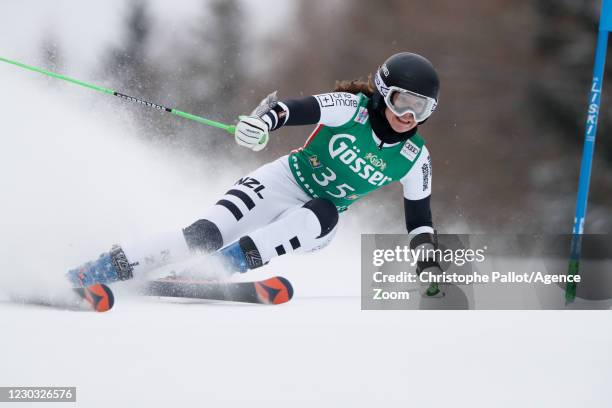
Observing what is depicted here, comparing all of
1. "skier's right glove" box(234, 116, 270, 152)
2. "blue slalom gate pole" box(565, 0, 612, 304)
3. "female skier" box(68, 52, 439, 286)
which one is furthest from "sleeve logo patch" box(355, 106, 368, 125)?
"blue slalom gate pole" box(565, 0, 612, 304)

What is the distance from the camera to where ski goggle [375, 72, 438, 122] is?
3072 millimetres

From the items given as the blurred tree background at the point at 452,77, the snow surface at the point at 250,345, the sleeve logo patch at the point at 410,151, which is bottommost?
the snow surface at the point at 250,345

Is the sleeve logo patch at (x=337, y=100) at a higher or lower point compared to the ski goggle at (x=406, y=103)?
higher

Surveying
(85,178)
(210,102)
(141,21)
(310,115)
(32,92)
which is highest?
(141,21)

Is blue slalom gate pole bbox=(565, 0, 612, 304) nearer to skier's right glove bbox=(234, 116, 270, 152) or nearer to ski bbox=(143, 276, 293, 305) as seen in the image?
ski bbox=(143, 276, 293, 305)

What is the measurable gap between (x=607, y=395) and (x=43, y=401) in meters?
1.75

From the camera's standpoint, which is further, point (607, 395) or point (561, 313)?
point (561, 313)

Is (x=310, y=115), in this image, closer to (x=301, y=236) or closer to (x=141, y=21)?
(x=301, y=236)

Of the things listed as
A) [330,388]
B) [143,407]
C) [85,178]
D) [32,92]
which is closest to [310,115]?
[330,388]

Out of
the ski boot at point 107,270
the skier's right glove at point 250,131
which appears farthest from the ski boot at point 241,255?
the skier's right glove at point 250,131

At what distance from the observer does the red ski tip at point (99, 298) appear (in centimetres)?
287

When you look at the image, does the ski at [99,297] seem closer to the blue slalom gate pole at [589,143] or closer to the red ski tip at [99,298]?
the red ski tip at [99,298]

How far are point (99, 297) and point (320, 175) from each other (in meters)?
1.20

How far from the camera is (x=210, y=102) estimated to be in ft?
Answer: 22.0
